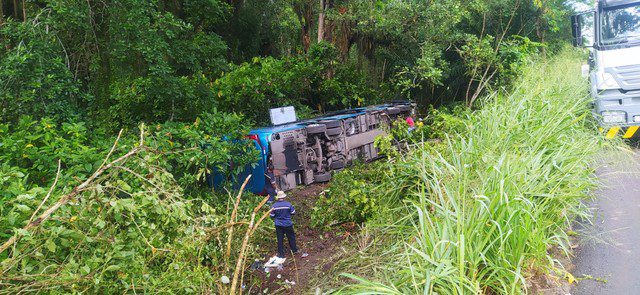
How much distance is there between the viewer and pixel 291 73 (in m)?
12.6

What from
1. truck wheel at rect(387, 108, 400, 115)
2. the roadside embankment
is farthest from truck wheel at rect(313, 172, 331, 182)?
truck wheel at rect(387, 108, 400, 115)

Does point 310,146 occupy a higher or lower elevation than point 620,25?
lower

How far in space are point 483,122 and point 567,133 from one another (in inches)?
43.7

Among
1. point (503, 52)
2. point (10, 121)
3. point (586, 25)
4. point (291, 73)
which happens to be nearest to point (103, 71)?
point (10, 121)

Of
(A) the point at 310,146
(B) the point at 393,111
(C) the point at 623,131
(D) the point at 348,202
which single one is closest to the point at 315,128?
(A) the point at 310,146

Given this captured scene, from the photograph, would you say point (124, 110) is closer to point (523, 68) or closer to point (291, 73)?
point (291, 73)

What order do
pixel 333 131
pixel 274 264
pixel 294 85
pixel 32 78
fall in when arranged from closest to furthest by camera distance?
pixel 274 264
pixel 32 78
pixel 333 131
pixel 294 85

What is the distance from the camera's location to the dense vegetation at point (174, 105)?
4.18m

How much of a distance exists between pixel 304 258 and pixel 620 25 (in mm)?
7783

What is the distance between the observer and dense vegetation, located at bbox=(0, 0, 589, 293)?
4184 mm

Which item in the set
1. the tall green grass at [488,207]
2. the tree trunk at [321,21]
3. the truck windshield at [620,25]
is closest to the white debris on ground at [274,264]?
the tall green grass at [488,207]

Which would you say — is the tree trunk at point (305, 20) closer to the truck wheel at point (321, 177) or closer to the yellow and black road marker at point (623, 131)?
the truck wheel at point (321, 177)

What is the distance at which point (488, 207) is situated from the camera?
4309mm

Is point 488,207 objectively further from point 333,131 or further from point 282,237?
point 333,131
